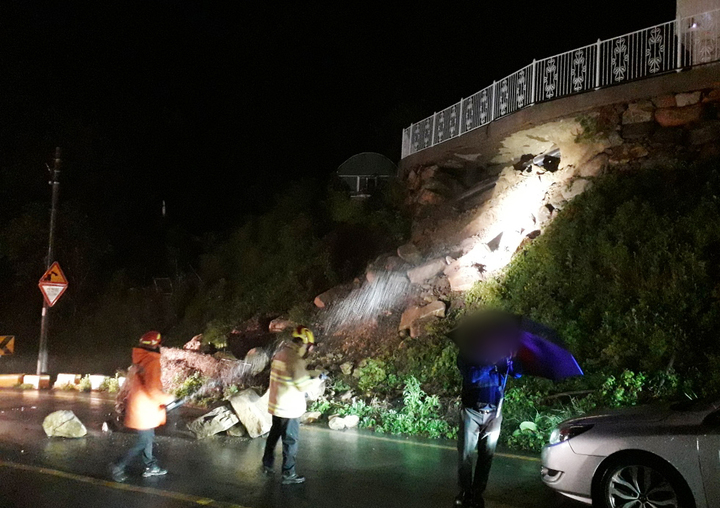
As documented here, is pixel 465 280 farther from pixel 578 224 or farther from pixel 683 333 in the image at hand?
pixel 683 333

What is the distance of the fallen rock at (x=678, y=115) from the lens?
10320mm

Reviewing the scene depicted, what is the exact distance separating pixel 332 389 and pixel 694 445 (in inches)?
248

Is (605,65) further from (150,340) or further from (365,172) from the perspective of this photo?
(150,340)

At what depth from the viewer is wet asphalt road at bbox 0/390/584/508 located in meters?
5.53

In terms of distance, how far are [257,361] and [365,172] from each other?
28.9ft

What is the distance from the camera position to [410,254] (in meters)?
13.3

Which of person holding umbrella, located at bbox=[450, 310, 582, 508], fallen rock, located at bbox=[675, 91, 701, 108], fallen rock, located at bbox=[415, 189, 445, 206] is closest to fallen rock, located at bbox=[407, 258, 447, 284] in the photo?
fallen rock, located at bbox=[415, 189, 445, 206]

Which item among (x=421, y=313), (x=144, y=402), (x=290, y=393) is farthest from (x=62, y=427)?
(x=421, y=313)

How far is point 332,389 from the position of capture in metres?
9.89

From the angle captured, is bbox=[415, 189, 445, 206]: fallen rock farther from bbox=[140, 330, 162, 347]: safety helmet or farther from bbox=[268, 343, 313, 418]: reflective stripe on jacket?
bbox=[140, 330, 162, 347]: safety helmet

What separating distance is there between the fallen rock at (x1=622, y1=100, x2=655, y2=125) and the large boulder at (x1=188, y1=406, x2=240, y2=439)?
8.82 meters

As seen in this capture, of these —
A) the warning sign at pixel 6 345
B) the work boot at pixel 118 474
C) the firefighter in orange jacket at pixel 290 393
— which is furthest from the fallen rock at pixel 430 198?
the warning sign at pixel 6 345

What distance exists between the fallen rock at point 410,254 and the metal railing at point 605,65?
3090 millimetres

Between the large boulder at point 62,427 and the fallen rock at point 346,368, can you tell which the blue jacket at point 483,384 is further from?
the large boulder at point 62,427
